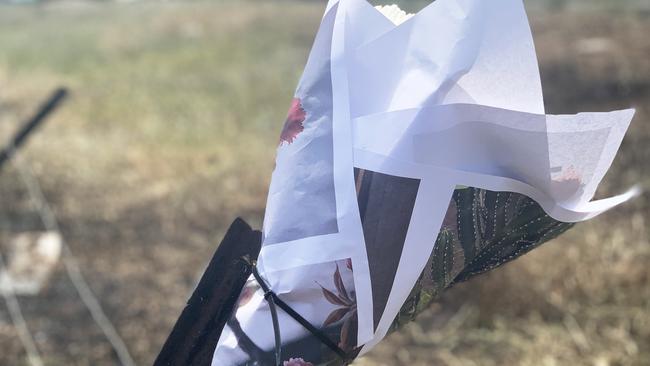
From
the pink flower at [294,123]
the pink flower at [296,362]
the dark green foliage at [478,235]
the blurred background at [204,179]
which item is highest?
the pink flower at [294,123]

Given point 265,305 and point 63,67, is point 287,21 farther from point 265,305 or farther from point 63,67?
point 265,305

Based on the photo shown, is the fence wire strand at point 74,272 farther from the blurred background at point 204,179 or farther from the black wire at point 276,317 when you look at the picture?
the black wire at point 276,317

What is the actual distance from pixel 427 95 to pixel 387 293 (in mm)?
224

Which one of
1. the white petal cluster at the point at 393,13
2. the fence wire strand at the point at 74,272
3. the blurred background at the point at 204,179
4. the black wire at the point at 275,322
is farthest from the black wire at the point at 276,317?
the fence wire strand at the point at 74,272

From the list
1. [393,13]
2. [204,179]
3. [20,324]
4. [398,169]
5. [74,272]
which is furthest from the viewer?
[204,179]

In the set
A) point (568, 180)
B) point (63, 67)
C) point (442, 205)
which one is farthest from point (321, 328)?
point (63, 67)

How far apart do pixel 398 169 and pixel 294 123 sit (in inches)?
5.8

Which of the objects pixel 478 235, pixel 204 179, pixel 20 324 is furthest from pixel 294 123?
pixel 204 179

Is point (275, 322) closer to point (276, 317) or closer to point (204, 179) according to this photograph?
point (276, 317)

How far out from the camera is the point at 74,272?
3170mm

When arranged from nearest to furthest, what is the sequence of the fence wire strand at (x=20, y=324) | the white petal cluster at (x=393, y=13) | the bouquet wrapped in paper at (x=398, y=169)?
the bouquet wrapped in paper at (x=398, y=169) < the white petal cluster at (x=393, y=13) < the fence wire strand at (x=20, y=324)

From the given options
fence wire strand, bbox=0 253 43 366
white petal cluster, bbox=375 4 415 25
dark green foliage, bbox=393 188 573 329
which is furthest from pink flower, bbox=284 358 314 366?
fence wire strand, bbox=0 253 43 366

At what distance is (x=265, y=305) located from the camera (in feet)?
2.77

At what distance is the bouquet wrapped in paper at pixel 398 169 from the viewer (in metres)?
0.78
